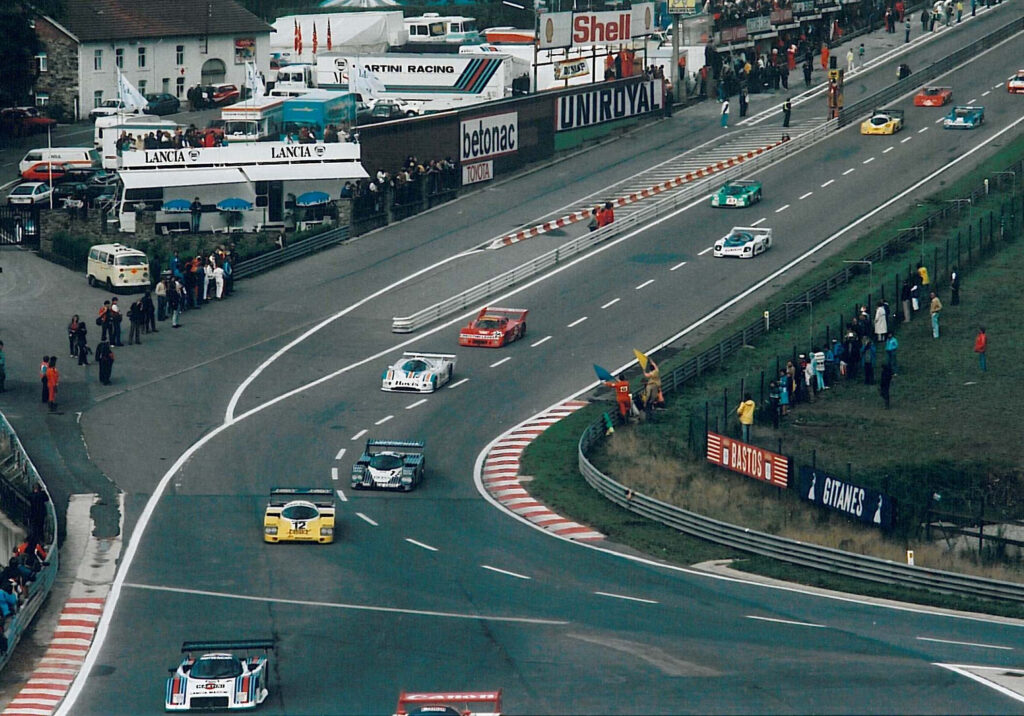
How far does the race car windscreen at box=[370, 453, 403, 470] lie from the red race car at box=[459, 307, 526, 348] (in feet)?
44.5

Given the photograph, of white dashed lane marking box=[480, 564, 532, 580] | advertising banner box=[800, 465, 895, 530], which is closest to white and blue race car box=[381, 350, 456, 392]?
advertising banner box=[800, 465, 895, 530]

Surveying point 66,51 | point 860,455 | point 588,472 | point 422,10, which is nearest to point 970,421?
point 860,455

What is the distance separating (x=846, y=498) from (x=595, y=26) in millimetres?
51488

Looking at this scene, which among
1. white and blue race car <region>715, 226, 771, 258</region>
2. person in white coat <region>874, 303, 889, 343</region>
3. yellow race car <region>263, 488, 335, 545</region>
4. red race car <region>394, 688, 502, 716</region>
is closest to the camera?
red race car <region>394, 688, 502, 716</region>

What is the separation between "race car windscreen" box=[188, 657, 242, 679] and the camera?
3005cm

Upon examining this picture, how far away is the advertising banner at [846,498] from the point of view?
4362 centimetres

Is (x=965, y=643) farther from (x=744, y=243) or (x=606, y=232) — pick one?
(x=606, y=232)

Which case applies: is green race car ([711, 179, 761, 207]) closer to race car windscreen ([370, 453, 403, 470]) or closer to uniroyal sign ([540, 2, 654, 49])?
uniroyal sign ([540, 2, 654, 49])

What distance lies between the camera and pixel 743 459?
1841 inches

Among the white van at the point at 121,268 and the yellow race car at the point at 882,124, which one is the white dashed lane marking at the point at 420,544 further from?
the yellow race car at the point at 882,124

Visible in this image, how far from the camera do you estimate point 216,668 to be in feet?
98.9

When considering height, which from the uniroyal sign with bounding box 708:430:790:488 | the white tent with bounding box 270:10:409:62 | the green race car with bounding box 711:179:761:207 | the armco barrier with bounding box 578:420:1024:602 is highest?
the white tent with bounding box 270:10:409:62

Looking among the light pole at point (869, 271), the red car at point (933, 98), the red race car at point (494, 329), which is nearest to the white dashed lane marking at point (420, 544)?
the red race car at point (494, 329)

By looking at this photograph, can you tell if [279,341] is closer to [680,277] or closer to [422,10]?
[680,277]
